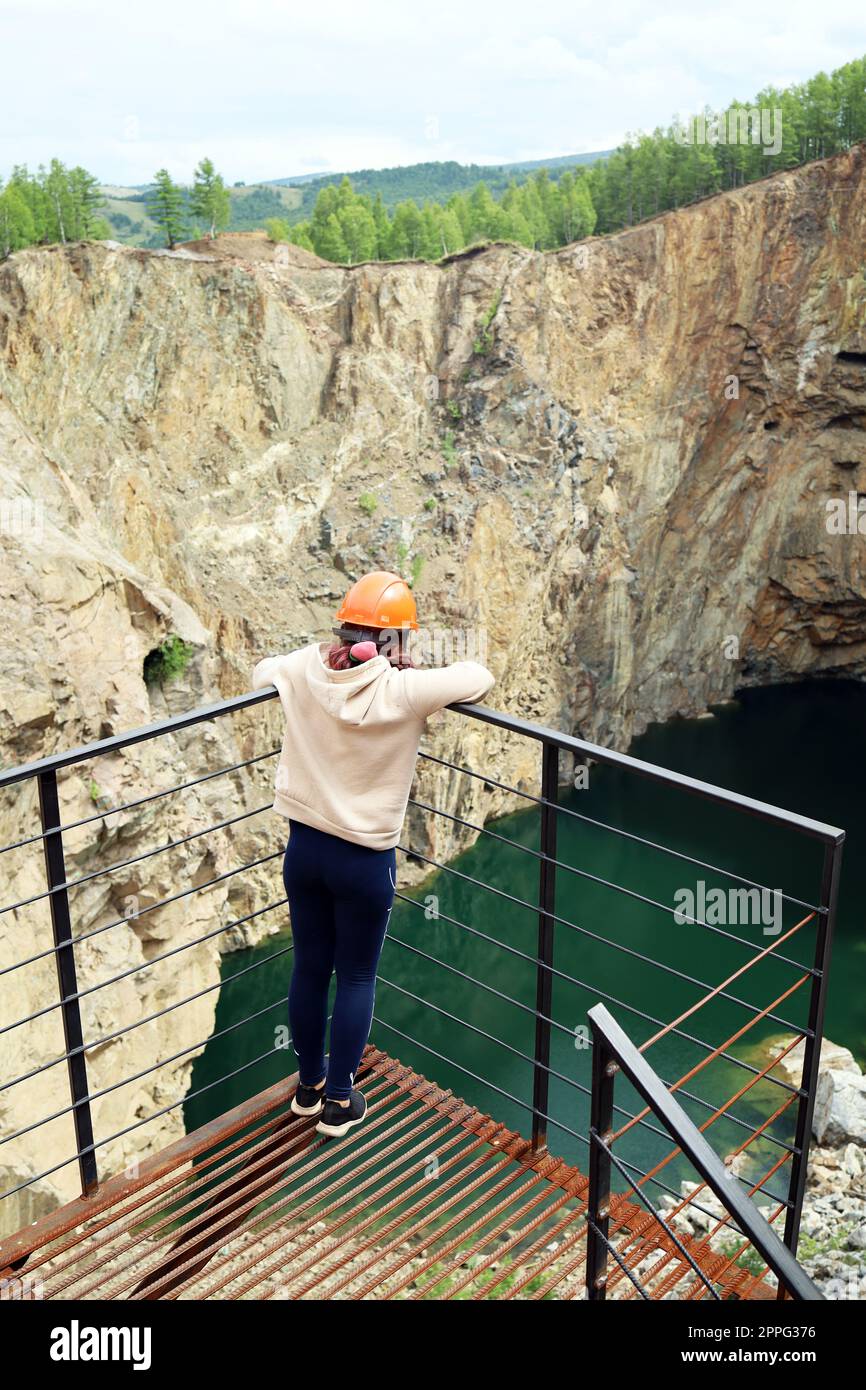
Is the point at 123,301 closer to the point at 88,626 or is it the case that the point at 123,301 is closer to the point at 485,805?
the point at 88,626

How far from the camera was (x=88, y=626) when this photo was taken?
394 inches

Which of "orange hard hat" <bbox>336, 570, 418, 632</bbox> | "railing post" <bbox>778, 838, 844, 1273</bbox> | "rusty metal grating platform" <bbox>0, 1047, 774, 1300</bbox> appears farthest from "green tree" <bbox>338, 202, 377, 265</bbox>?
"railing post" <bbox>778, 838, 844, 1273</bbox>

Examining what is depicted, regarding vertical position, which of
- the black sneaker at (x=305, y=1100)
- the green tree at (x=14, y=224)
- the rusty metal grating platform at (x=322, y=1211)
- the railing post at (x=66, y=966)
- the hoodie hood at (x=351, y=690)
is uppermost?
the green tree at (x=14, y=224)

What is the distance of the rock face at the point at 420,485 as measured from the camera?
34.7ft

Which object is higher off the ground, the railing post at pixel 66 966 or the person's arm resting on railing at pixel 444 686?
the person's arm resting on railing at pixel 444 686

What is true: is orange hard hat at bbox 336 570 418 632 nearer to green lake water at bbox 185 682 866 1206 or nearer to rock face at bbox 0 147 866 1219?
rock face at bbox 0 147 866 1219

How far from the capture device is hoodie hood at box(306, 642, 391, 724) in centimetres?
287

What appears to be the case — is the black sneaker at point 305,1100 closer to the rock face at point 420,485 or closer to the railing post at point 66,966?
the railing post at point 66,966

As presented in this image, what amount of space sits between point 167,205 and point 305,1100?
19392mm

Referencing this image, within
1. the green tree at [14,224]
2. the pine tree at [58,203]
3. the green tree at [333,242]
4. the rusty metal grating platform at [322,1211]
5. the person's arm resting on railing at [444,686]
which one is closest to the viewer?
the person's arm resting on railing at [444,686]

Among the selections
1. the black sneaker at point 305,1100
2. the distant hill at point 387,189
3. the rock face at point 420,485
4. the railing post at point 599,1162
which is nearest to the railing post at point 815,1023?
the railing post at point 599,1162

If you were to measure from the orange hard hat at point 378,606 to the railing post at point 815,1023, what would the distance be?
4.10 feet

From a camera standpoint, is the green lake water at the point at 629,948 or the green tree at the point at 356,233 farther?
the green tree at the point at 356,233

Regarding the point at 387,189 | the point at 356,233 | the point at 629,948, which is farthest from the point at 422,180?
the point at 629,948
